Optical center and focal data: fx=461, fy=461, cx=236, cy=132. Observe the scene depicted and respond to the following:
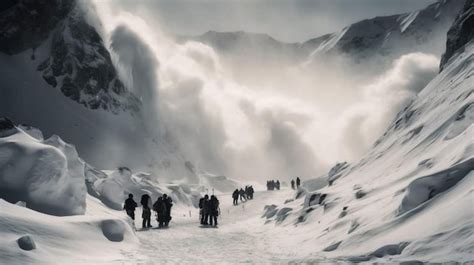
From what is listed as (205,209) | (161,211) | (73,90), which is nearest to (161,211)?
(161,211)

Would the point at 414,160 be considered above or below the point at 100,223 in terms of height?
above

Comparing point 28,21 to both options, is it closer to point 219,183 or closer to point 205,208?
point 219,183

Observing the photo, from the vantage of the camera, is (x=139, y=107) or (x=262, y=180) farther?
(x=262, y=180)

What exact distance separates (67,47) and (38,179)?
11617 cm

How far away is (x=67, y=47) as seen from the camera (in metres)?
124

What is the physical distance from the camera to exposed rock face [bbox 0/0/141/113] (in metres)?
116

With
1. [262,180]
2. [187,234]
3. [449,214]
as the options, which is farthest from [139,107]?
[449,214]

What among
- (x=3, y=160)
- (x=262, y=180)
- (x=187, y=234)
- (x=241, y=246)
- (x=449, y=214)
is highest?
(x=262, y=180)

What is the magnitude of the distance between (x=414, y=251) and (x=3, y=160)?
15.0 metres

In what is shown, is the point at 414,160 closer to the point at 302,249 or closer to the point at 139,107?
the point at 302,249

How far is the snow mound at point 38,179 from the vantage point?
17.2m

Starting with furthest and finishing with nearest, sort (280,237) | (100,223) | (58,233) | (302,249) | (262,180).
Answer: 1. (262,180)
2. (280,237)
3. (100,223)
4. (302,249)
5. (58,233)

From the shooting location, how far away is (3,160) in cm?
1755

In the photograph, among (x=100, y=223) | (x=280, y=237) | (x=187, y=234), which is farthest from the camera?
(x=187, y=234)
